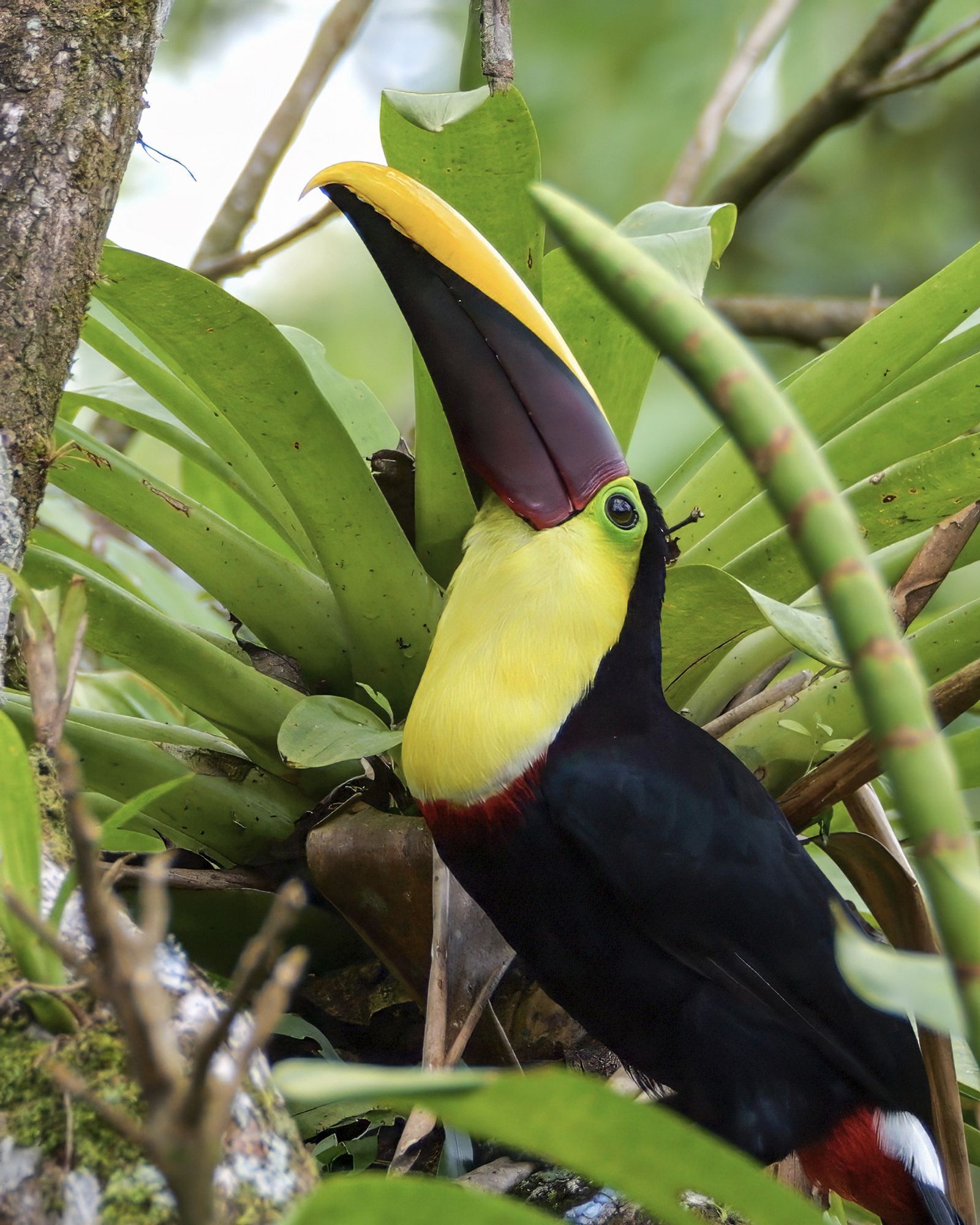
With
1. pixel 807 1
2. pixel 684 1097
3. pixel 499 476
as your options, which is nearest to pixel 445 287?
pixel 499 476

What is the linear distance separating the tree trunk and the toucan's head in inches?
6.7

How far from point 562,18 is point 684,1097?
111 inches

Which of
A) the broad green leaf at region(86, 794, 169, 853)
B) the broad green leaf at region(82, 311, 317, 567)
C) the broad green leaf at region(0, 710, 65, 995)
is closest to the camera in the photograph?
the broad green leaf at region(0, 710, 65, 995)

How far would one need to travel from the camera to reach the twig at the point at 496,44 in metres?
0.93

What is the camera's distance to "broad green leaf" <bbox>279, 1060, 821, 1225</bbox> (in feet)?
0.92

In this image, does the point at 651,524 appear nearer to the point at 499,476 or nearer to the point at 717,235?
the point at 499,476

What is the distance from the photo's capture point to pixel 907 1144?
3.44 ft

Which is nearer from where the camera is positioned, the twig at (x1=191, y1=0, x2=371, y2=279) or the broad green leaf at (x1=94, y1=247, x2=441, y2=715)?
the broad green leaf at (x1=94, y1=247, x2=441, y2=715)

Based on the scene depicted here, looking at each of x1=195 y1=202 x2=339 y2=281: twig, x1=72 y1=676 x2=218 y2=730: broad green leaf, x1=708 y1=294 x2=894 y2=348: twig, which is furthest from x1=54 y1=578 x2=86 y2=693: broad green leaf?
x1=708 y1=294 x2=894 y2=348: twig

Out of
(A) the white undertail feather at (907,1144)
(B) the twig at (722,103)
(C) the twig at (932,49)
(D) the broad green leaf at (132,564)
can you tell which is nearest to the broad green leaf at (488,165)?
(D) the broad green leaf at (132,564)

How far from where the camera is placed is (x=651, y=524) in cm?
106

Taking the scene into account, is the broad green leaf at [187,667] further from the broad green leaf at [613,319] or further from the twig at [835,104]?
the twig at [835,104]

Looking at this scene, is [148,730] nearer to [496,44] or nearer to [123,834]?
[123,834]

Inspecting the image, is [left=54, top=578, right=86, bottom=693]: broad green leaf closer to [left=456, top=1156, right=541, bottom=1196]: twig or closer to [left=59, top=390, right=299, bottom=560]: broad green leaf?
[left=456, top=1156, right=541, bottom=1196]: twig
